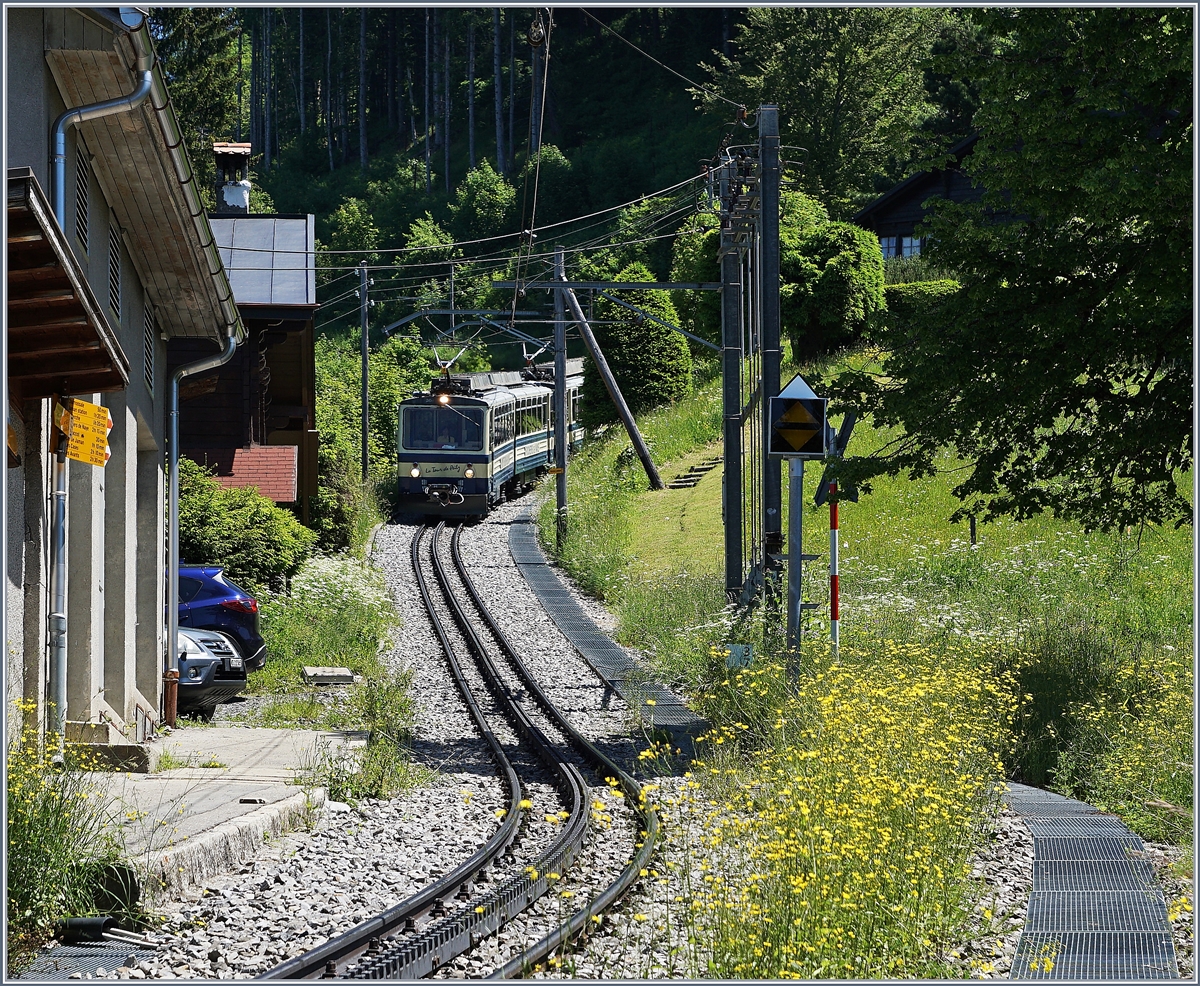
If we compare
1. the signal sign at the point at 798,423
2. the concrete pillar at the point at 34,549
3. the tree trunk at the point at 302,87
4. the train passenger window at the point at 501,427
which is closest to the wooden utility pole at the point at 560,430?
the train passenger window at the point at 501,427

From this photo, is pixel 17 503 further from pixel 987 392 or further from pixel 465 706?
pixel 987 392

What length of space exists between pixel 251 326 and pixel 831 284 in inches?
861

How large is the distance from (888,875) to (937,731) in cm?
268

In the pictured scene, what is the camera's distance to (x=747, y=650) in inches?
532

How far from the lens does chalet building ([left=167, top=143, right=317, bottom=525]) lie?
23172 mm

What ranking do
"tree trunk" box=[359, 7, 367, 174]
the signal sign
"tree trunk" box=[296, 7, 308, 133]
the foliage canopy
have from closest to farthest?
the foliage canopy, the signal sign, "tree trunk" box=[359, 7, 367, 174], "tree trunk" box=[296, 7, 308, 133]

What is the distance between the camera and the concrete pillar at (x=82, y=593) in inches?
427

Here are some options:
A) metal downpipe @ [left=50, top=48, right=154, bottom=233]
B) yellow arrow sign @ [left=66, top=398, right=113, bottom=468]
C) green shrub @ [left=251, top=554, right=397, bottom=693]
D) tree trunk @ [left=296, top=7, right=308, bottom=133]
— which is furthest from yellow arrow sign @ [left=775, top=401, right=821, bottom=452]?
tree trunk @ [left=296, top=7, right=308, bottom=133]

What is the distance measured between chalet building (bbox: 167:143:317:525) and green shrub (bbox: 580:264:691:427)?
19.5 metres

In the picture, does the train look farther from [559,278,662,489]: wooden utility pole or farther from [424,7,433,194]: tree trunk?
[424,7,433,194]: tree trunk

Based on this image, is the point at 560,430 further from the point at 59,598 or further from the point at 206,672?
the point at 59,598

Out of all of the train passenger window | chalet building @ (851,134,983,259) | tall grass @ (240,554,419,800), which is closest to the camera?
tall grass @ (240,554,419,800)

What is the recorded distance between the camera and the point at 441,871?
8.45m

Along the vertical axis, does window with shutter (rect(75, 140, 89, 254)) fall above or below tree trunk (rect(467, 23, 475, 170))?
below
